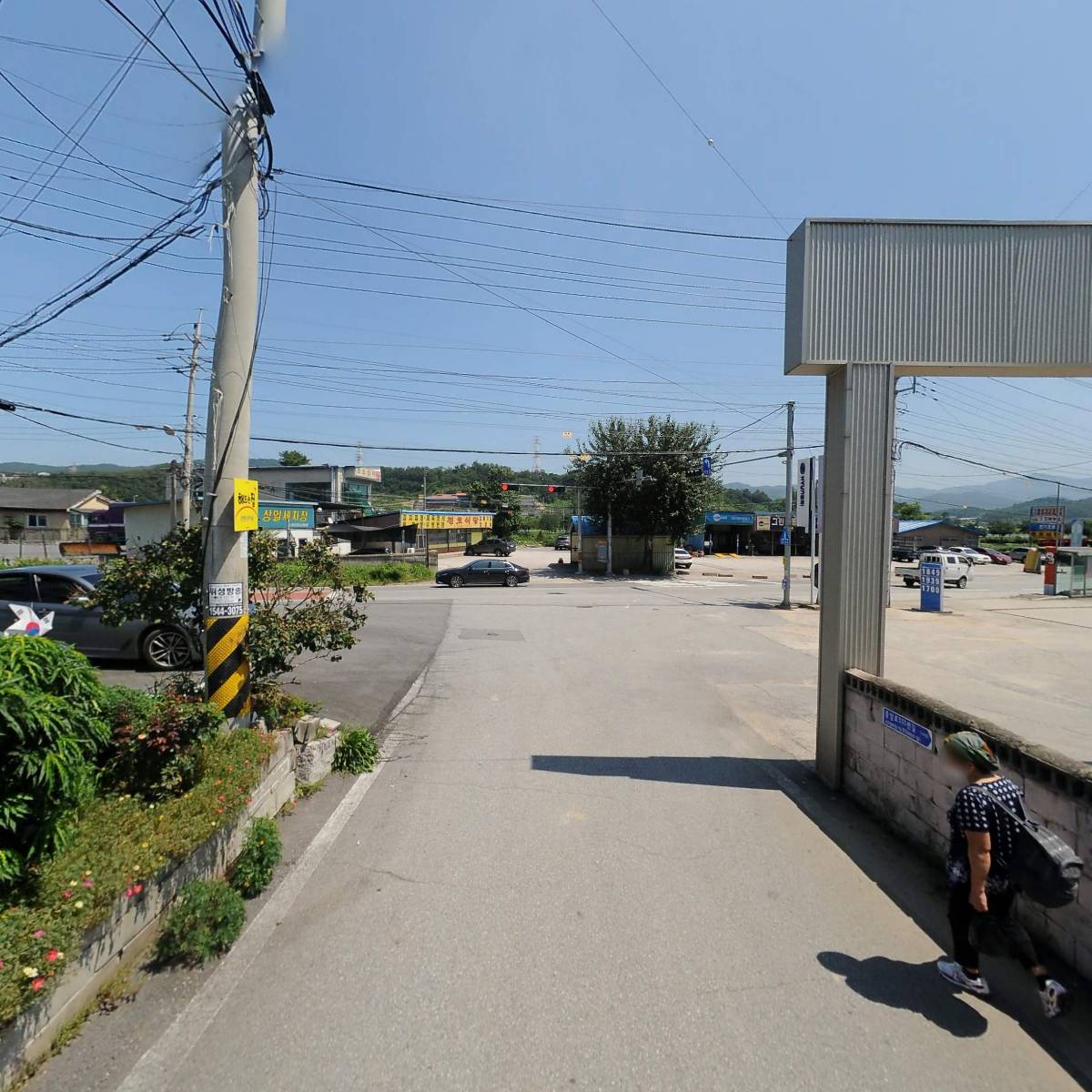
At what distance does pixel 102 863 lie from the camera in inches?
133

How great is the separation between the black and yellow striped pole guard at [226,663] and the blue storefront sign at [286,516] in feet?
96.1

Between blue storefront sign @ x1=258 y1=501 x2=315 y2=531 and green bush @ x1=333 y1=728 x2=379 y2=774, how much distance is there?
28346 mm

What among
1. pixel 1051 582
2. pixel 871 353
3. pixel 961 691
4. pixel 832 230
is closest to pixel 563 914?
pixel 871 353

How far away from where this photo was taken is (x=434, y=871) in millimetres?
4621

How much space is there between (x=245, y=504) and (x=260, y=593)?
4.20ft

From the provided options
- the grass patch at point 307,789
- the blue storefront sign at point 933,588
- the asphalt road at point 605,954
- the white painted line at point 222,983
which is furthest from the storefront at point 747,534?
the white painted line at point 222,983

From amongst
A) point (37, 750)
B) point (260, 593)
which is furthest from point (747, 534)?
point (37, 750)

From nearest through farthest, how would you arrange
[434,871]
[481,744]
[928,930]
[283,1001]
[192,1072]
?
[192,1072], [283,1001], [928,930], [434,871], [481,744]

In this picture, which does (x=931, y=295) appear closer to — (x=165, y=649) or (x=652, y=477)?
(x=165, y=649)

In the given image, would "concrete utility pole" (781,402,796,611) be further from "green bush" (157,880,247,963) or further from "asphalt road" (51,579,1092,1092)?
"green bush" (157,880,247,963)

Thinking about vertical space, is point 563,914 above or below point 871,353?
below

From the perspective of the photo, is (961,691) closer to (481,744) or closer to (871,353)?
(871,353)

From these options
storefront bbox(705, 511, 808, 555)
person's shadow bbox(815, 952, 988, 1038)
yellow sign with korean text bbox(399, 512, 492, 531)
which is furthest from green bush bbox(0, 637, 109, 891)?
storefront bbox(705, 511, 808, 555)

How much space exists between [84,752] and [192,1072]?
1886 mm
